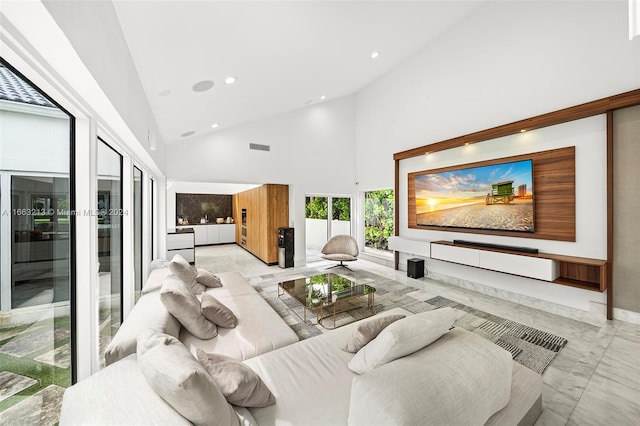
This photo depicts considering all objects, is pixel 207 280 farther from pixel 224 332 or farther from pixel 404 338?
pixel 404 338

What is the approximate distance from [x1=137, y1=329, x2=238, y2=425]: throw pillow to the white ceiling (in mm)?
2139

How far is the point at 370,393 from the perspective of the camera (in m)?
1.05

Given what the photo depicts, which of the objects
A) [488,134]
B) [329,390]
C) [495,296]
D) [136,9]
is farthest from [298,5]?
[495,296]

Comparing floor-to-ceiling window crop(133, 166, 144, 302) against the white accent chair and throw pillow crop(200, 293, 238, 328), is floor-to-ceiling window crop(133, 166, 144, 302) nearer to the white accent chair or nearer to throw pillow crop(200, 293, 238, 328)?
throw pillow crop(200, 293, 238, 328)

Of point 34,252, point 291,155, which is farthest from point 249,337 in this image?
point 291,155

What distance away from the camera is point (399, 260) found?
5.87 meters

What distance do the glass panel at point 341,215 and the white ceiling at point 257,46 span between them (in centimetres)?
316

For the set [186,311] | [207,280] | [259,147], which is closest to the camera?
[186,311]

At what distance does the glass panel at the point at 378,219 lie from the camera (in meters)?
6.39

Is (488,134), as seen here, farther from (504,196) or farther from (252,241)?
(252,241)

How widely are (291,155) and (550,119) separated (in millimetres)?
4961

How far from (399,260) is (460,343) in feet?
15.2

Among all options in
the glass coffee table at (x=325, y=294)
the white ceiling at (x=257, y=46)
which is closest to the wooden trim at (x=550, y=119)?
the white ceiling at (x=257, y=46)

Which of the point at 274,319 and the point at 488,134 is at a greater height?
the point at 488,134
